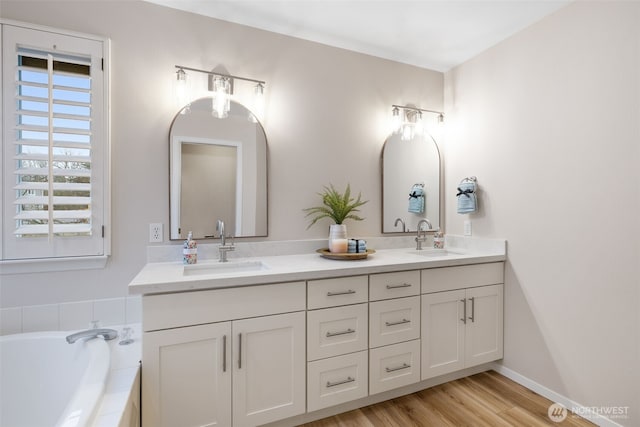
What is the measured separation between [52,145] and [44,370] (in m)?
1.11

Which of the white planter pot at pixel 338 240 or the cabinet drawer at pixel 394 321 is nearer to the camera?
the cabinet drawer at pixel 394 321

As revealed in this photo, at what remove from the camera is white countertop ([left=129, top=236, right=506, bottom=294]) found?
1.39m

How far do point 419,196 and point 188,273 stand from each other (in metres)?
1.87

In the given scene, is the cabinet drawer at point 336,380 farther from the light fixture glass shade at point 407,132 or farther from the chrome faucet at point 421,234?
the light fixture glass shade at point 407,132

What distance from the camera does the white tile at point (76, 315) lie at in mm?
1658

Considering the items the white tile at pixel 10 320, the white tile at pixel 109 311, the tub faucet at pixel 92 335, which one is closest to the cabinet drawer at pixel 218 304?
the tub faucet at pixel 92 335

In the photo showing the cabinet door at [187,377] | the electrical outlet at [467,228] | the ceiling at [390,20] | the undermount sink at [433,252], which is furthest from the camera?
the electrical outlet at [467,228]

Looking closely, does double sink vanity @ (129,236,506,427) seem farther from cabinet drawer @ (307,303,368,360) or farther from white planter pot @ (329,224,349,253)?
white planter pot @ (329,224,349,253)

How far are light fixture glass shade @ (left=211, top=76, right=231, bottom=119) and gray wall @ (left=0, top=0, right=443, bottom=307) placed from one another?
5.6 inches

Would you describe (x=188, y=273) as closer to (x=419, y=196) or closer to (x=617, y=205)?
(x=419, y=196)

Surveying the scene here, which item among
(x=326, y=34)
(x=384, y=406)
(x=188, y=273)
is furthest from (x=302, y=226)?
(x=326, y=34)

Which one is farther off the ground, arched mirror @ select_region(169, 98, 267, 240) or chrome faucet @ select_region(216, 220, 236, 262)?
arched mirror @ select_region(169, 98, 267, 240)

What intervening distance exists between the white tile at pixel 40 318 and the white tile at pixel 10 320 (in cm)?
2

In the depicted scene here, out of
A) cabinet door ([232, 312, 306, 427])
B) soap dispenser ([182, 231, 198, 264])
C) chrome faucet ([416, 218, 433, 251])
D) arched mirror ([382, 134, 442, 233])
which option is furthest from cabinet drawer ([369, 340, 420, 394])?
soap dispenser ([182, 231, 198, 264])
